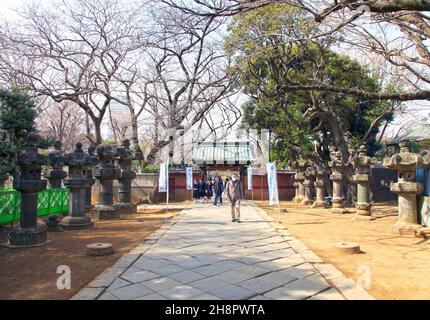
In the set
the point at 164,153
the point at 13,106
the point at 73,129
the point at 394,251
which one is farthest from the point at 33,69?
the point at 394,251

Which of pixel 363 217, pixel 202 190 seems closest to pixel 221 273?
pixel 363 217

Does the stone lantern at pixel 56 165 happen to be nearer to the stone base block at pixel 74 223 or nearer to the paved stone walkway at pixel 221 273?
the stone base block at pixel 74 223

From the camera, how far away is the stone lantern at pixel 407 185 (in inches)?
372

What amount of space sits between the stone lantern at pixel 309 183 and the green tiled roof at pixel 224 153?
22.1ft

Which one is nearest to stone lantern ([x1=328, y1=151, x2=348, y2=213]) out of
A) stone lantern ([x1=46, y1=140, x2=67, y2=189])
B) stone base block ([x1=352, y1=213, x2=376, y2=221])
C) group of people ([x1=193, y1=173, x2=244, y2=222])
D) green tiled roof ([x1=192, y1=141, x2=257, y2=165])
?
stone base block ([x1=352, y1=213, x2=376, y2=221])

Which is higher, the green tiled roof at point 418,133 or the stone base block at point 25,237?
the green tiled roof at point 418,133

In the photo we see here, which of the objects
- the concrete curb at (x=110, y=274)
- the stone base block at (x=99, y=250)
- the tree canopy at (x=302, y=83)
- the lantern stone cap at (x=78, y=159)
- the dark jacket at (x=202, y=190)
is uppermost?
the tree canopy at (x=302, y=83)

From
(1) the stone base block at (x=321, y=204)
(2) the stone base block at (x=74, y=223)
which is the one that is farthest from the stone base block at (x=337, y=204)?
(2) the stone base block at (x=74, y=223)

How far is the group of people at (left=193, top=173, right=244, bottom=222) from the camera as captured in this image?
1190 centimetres

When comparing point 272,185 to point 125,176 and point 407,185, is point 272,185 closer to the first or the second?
point 407,185

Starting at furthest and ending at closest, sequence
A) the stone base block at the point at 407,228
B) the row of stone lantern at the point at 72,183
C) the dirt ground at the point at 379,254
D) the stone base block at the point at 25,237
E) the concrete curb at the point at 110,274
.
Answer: the stone base block at the point at 407,228 → the row of stone lantern at the point at 72,183 → the stone base block at the point at 25,237 → the dirt ground at the point at 379,254 → the concrete curb at the point at 110,274

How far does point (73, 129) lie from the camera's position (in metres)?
28.7

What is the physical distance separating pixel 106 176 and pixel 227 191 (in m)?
4.73
